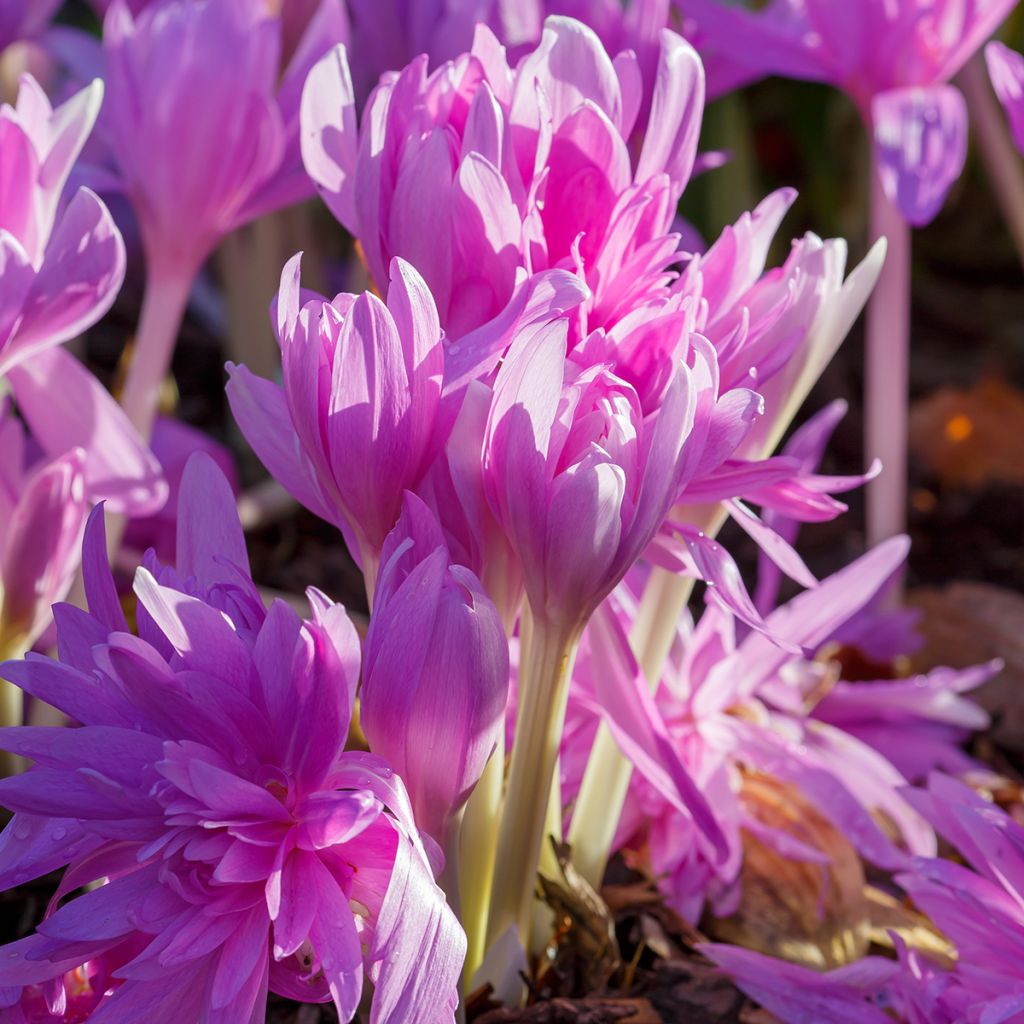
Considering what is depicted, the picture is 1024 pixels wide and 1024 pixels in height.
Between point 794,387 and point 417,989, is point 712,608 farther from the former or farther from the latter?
point 417,989

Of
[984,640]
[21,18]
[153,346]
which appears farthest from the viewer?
[984,640]

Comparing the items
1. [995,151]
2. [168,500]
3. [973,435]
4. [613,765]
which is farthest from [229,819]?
[973,435]

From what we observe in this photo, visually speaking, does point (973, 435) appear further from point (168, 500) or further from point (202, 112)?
point (202, 112)

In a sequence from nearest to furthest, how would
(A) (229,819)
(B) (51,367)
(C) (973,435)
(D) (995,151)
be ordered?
(A) (229,819) → (B) (51,367) → (D) (995,151) → (C) (973,435)

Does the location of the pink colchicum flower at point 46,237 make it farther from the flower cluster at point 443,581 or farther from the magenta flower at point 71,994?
the magenta flower at point 71,994

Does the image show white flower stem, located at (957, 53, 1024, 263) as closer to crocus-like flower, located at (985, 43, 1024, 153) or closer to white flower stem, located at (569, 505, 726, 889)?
crocus-like flower, located at (985, 43, 1024, 153)

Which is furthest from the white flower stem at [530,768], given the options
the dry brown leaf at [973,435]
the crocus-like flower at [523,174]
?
the dry brown leaf at [973,435]

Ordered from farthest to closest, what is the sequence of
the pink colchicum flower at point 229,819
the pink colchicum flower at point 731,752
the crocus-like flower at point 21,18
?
1. the crocus-like flower at point 21,18
2. the pink colchicum flower at point 731,752
3. the pink colchicum flower at point 229,819
